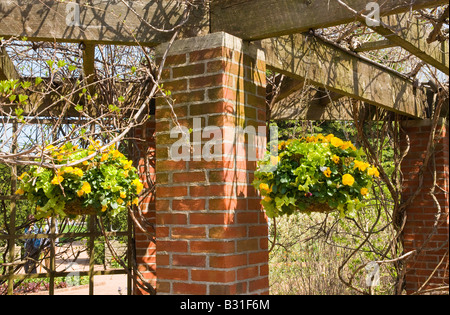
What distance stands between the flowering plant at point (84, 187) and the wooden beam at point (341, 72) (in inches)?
46.9

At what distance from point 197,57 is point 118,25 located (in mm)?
508

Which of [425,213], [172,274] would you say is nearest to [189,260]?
[172,274]

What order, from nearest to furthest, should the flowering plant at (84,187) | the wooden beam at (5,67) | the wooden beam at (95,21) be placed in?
the wooden beam at (95,21) → the flowering plant at (84,187) → the wooden beam at (5,67)

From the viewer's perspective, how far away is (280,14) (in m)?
2.85

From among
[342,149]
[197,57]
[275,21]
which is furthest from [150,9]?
[342,149]

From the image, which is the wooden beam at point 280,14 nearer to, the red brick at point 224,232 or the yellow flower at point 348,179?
the yellow flower at point 348,179

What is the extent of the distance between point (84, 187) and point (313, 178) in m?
1.38

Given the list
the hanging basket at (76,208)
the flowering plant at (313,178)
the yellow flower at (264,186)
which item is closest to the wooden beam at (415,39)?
the flowering plant at (313,178)

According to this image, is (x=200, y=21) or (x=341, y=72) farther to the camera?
(x=341, y=72)

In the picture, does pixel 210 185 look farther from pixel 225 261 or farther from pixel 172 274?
pixel 172 274

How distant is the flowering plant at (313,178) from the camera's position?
104 inches

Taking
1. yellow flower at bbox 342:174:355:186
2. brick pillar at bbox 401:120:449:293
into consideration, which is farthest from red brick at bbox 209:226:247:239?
brick pillar at bbox 401:120:449:293

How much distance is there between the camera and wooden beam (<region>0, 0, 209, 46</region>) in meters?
2.87
